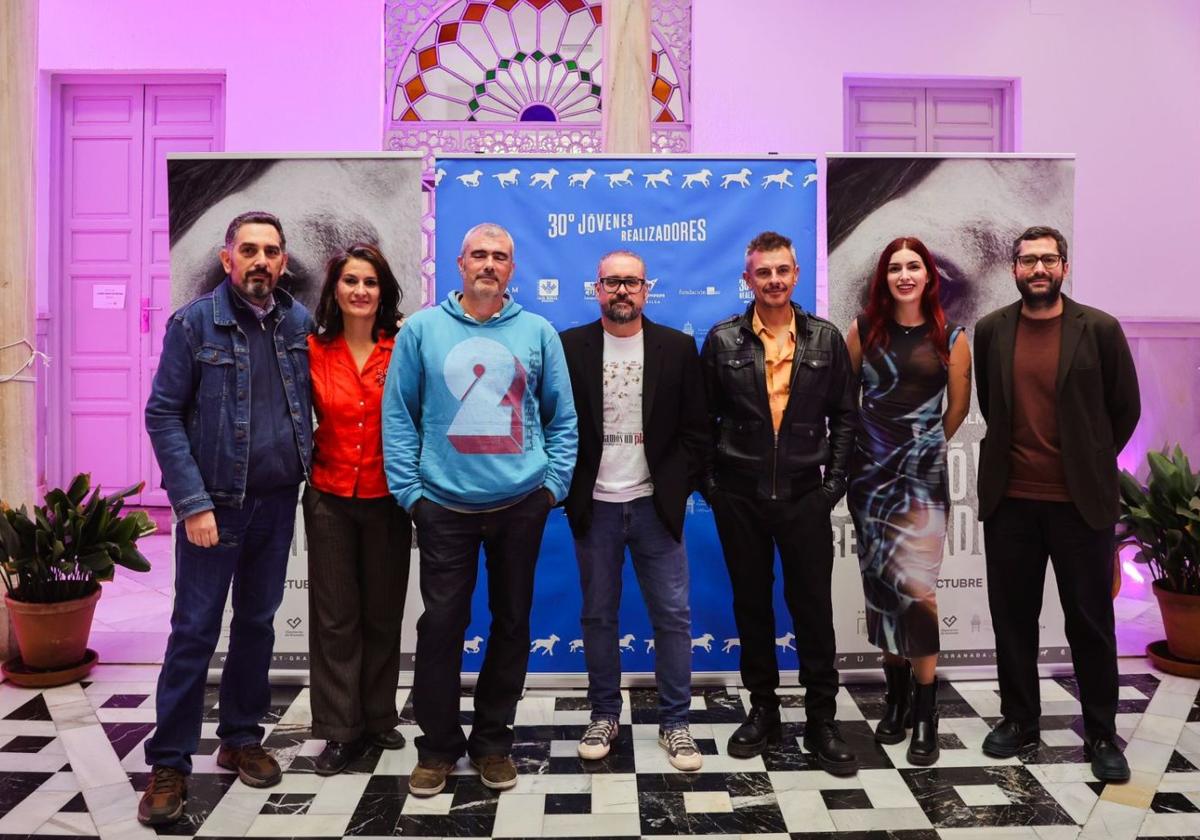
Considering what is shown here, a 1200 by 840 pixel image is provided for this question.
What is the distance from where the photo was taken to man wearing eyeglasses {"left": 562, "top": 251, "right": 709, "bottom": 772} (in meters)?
2.87

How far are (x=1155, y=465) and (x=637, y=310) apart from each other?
2.38 meters

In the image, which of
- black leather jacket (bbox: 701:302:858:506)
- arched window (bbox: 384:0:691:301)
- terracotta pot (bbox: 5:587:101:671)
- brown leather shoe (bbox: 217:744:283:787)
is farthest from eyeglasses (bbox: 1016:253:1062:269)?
terracotta pot (bbox: 5:587:101:671)

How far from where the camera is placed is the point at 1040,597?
9.74 feet

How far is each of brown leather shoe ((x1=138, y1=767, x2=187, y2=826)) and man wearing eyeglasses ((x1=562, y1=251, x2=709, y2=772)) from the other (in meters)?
1.18

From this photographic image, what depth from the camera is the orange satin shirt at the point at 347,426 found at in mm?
2744

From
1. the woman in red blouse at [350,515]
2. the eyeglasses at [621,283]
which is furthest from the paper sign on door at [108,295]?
the eyeglasses at [621,283]

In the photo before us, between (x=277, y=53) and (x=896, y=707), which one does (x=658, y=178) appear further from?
(x=277, y=53)

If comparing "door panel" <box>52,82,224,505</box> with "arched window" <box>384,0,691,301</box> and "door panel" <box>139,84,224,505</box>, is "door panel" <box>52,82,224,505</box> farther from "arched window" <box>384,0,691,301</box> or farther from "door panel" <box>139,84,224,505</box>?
"arched window" <box>384,0,691,301</box>

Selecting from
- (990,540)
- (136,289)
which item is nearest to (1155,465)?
(990,540)

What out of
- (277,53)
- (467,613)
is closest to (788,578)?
(467,613)

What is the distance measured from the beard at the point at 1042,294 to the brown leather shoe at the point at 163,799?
2.89 meters

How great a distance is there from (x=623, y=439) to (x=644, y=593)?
536 mm

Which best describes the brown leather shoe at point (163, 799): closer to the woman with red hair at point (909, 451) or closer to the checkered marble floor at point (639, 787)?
the checkered marble floor at point (639, 787)

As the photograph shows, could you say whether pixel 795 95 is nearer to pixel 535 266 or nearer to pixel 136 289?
pixel 535 266
